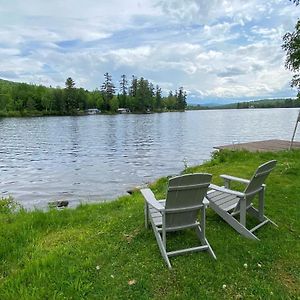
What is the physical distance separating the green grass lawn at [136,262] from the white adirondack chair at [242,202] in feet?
0.54

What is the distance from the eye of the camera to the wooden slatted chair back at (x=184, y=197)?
4.20 meters

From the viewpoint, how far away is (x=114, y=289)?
12.3 feet

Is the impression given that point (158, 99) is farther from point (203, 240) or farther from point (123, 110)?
point (203, 240)

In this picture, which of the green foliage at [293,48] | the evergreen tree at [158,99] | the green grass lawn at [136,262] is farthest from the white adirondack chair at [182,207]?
the evergreen tree at [158,99]

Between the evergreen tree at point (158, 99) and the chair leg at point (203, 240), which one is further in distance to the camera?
the evergreen tree at point (158, 99)

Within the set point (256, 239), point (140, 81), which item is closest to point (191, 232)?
point (256, 239)

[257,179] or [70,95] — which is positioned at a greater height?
[257,179]

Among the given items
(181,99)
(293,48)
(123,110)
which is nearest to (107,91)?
(123,110)

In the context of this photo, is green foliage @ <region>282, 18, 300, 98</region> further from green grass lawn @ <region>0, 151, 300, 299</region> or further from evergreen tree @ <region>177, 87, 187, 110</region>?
evergreen tree @ <region>177, 87, 187, 110</region>

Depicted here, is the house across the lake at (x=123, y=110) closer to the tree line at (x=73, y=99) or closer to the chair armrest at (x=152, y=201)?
the tree line at (x=73, y=99)

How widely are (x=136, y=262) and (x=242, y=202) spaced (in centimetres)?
196

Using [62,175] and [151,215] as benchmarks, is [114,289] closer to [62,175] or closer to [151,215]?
[151,215]

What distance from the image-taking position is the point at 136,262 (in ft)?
14.3

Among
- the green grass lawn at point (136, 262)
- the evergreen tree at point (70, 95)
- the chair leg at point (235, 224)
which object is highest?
the chair leg at point (235, 224)
